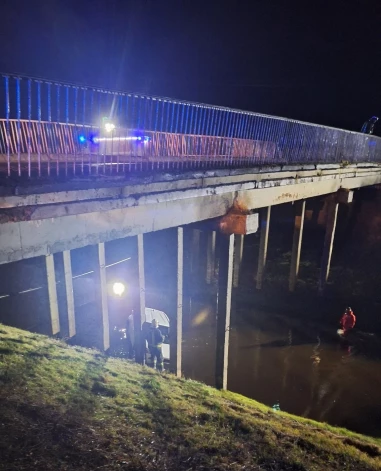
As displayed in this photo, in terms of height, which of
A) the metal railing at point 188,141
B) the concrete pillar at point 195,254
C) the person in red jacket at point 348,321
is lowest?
the person in red jacket at point 348,321

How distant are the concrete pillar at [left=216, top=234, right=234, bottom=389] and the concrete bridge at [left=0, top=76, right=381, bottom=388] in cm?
2

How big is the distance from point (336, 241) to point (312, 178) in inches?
313

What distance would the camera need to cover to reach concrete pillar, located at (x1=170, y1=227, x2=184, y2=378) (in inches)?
257

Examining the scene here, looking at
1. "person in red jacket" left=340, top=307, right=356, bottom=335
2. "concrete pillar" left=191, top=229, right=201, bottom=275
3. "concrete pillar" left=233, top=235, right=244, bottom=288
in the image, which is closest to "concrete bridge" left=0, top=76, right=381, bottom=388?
"concrete pillar" left=233, top=235, right=244, bottom=288

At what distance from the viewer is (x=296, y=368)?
29.7ft

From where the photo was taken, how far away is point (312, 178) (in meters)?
8.98

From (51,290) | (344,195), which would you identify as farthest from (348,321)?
(51,290)

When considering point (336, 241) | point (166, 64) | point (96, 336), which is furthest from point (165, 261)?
point (166, 64)

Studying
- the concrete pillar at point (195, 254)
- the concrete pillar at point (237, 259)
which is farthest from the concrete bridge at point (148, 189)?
the concrete pillar at point (195, 254)

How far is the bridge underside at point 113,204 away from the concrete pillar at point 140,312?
205 centimetres

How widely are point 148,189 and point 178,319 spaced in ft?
10.5

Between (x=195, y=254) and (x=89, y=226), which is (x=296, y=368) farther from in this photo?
(x=89, y=226)

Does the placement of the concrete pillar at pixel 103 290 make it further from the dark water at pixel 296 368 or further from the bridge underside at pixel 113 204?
the bridge underside at pixel 113 204

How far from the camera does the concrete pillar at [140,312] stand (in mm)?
7156
